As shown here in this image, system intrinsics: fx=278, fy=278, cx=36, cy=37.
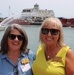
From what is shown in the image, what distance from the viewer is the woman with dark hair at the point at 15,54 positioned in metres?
3.23

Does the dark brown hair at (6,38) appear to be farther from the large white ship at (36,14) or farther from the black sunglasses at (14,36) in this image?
the large white ship at (36,14)

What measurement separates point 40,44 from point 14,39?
12.6 inches

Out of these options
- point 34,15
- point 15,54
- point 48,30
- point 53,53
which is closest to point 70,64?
point 53,53

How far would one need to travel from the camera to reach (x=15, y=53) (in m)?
3.36

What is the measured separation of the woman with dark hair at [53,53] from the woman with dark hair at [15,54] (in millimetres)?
120

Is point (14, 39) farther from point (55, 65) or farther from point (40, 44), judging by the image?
point (55, 65)

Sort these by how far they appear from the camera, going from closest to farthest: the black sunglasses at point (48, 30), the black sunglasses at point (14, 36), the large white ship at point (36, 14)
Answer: the black sunglasses at point (48, 30) < the black sunglasses at point (14, 36) < the large white ship at point (36, 14)

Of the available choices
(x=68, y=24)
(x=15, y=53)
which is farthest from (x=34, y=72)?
(x=68, y=24)

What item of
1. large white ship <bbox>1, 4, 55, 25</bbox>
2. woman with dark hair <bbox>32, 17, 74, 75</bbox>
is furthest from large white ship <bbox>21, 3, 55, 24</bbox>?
woman with dark hair <bbox>32, 17, 74, 75</bbox>

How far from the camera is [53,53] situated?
3170mm

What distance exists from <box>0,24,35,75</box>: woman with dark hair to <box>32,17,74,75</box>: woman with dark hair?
12 centimetres

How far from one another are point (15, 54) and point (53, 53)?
483 mm

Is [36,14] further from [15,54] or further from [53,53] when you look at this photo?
[53,53]

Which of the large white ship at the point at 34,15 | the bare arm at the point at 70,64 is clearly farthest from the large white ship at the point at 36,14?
the bare arm at the point at 70,64
